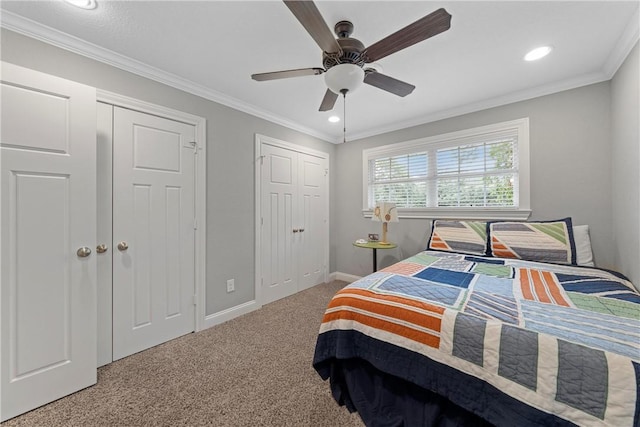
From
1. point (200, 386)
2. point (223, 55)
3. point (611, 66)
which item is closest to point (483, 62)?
point (611, 66)

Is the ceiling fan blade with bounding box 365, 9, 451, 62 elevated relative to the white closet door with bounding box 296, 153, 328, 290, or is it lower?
elevated

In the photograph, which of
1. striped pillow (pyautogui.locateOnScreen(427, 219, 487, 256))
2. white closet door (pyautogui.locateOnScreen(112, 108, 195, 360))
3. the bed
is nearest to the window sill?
striped pillow (pyautogui.locateOnScreen(427, 219, 487, 256))

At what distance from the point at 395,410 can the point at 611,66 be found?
317cm

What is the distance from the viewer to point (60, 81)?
1.59 metres

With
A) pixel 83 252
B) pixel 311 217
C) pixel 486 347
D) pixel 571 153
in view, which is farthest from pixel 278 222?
pixel 571 153

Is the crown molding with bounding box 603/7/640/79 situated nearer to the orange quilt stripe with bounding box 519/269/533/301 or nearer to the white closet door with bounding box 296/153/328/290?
the orange quilt stripe with bounding box 519/269/533/301

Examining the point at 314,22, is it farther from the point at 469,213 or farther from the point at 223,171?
the point at 469,213

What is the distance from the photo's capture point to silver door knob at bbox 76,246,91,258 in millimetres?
1654

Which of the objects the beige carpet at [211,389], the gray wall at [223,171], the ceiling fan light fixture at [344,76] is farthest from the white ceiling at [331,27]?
the beige carpet at [211,389]

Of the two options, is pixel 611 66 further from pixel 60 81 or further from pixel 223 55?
pixel 60 81

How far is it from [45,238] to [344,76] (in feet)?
7.04

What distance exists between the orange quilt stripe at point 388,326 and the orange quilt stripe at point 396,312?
39mm

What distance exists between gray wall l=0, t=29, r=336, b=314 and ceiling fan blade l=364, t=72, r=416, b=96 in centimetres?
168

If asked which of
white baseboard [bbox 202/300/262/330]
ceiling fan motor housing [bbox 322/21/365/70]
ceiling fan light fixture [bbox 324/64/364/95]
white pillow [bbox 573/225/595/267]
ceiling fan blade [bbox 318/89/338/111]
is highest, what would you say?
ceiling fan motor housing [bbox 322/21/365/70]
